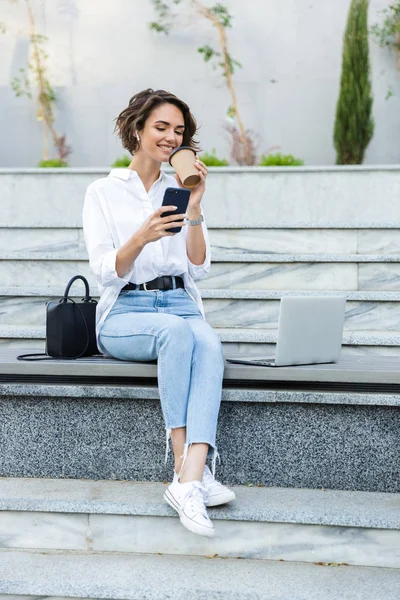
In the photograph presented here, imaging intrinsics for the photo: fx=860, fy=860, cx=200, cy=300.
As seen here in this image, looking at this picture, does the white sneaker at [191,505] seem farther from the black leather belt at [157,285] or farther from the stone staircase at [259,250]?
the stone staircase at [259,250]

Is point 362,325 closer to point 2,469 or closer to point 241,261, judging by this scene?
point 241,261

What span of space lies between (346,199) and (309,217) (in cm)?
25

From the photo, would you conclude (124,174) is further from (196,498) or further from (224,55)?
(224,55)

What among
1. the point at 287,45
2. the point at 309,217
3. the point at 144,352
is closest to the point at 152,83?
the point at 287,45

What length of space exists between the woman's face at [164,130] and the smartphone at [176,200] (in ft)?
1.09

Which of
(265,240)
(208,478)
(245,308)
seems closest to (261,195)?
(265,240)

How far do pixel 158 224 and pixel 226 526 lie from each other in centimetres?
89

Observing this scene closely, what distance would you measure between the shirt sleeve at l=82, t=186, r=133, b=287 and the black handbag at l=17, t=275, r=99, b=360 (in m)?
0.11

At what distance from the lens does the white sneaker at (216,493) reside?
7.99 ft

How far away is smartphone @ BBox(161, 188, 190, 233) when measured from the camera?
8.23 feet

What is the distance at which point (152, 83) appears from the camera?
745 centimetres

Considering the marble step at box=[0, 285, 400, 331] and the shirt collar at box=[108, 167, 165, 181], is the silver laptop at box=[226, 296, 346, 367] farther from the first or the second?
the marble step at box=[0, 285, 400, 331]

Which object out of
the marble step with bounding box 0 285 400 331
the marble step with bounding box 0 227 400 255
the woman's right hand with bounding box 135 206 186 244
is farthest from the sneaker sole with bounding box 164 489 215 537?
the marble step with bounding box 0 227 400 255

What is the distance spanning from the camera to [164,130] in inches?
111
